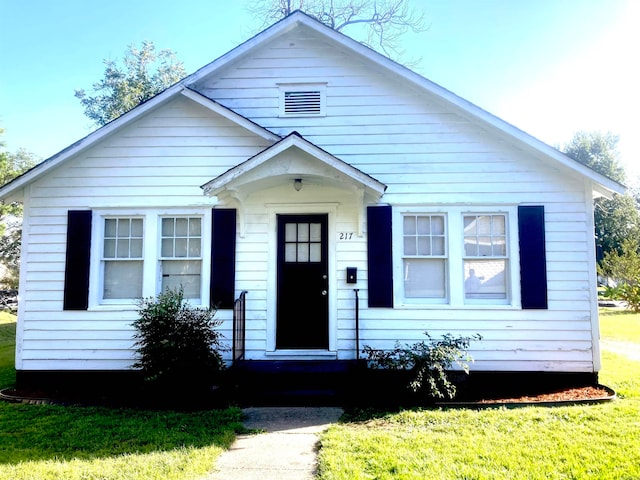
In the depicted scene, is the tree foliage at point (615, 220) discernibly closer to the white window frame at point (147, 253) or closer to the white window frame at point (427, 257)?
the white window frame at point (427, 257)

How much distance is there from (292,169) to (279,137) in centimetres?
83

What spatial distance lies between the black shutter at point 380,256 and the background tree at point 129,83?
61.7ft

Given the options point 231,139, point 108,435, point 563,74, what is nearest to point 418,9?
point 563,74

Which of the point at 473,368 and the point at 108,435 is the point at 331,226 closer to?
the point at 473,368

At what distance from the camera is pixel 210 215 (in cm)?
635

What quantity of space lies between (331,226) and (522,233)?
3033 mm

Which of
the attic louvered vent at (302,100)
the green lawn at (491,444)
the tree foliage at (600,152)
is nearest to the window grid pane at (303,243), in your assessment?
the attic louvered vent at (302,100)

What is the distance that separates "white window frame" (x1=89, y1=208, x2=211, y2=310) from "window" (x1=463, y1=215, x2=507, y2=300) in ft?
13.9

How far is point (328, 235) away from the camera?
6320 mm

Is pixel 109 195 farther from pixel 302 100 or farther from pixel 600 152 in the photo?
pixel 600 152

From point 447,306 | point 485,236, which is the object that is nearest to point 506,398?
point 447,306

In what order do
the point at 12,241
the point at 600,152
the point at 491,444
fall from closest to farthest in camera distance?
the point at 491,444
the point at 12,241
the point at 600,152

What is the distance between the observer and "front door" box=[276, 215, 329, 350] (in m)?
6.27

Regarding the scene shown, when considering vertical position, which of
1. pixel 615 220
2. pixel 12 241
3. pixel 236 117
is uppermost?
pixel 615 220
